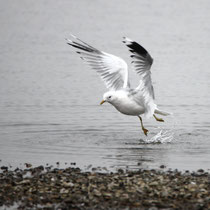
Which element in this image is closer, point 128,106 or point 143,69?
point 143,69

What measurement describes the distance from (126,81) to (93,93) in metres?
5.99

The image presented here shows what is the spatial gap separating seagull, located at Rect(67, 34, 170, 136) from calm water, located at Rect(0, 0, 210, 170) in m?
0.79

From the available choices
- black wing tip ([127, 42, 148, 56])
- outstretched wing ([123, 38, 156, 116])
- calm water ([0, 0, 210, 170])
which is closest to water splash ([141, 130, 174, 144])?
calm water ([0, 0, 210, 170])

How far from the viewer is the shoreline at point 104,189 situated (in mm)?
8344

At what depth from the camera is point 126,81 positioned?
1383 cm

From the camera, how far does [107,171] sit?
1028cm

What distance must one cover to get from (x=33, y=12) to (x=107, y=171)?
35640mm

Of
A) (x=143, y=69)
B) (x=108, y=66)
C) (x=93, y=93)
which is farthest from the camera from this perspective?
(x=93, y=93)

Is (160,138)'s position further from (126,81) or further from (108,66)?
(108,66)

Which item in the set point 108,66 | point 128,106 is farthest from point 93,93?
point 128,106

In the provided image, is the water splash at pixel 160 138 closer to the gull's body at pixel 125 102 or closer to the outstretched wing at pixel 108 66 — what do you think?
the gull's body at pixel 125 102

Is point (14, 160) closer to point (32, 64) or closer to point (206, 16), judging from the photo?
point (32, 64)

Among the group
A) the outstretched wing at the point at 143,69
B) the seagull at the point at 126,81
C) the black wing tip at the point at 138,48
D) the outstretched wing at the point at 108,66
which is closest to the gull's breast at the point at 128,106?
the seagull at the point at 126,81

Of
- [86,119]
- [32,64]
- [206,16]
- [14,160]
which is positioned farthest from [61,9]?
[14,160]
